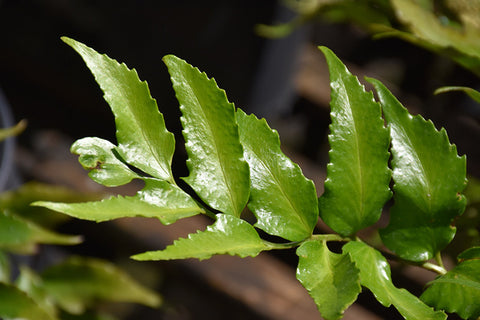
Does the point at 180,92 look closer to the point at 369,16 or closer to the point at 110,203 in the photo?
the point at 110,203

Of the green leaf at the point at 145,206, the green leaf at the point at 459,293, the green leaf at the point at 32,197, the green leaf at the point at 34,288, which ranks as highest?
the green leaf at the point at 145,206

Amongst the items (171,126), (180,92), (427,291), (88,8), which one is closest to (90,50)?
(180,92)

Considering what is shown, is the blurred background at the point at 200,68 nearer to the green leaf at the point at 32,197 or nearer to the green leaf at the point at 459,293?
the green leaf at the point at 32,197

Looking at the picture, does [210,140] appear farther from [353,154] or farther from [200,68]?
[200,68]

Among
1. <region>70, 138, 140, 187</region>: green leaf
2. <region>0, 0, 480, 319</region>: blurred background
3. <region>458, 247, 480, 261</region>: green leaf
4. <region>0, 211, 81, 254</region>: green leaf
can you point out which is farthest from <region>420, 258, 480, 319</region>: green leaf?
<region>0, 0, 480, 319</region>: blurred background

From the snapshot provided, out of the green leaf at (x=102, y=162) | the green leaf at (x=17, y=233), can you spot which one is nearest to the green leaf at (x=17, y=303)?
the green leaf at (x=17, y=233)

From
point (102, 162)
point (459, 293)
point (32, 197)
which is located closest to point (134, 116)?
point (102, 162)
